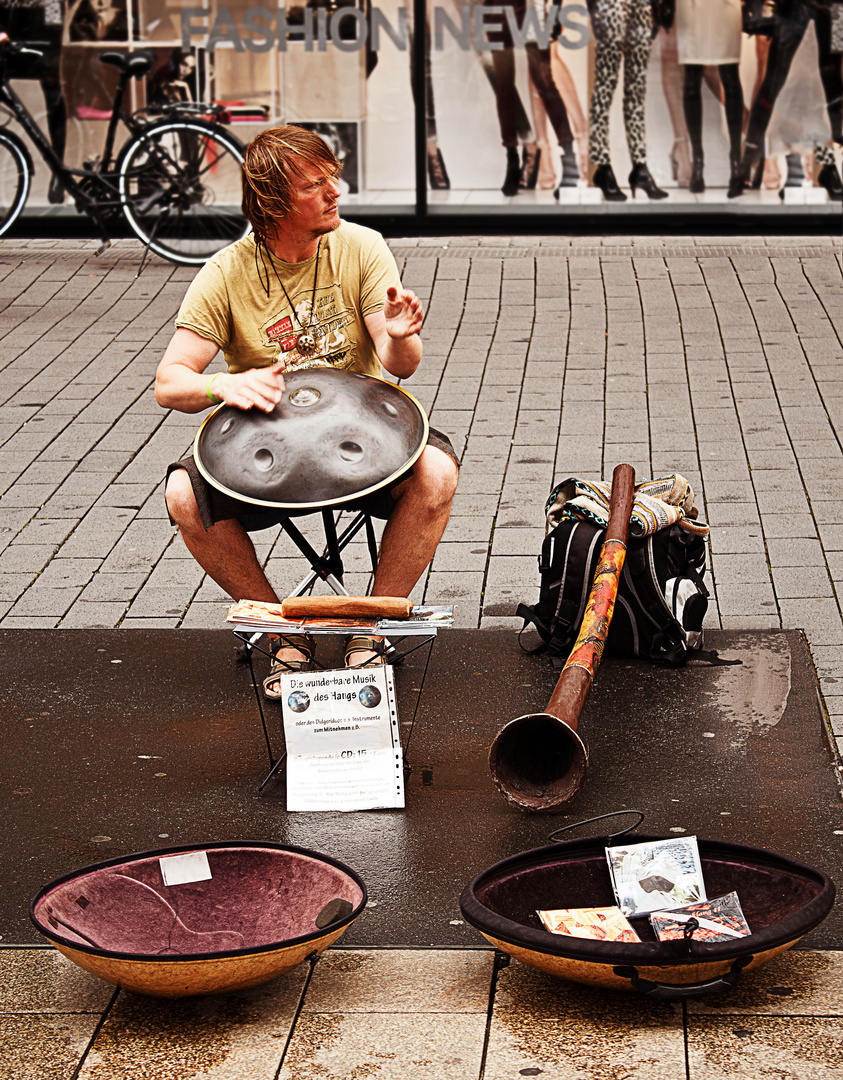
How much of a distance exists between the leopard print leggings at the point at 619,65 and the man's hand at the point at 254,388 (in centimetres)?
623

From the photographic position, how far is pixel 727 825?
301 centimetres

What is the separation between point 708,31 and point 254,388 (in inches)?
254

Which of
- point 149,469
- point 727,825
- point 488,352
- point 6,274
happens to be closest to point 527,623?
point 727,825

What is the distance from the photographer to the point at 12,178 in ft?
→ 28.8

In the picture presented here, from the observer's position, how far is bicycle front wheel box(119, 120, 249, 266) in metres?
8.22

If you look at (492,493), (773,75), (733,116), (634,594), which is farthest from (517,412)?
(773,75)

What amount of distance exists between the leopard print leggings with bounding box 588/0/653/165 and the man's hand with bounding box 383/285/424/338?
601 centimetres

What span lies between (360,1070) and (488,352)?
494cm

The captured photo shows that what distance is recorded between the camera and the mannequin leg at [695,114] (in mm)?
8914

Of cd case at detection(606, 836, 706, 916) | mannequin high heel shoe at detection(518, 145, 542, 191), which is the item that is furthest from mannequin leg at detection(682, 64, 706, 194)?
cd case at detection(606, 836, 706, 916)

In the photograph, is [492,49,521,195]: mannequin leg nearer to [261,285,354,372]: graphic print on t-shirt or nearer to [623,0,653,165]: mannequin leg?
[623,0,653,165]: mannequin leg

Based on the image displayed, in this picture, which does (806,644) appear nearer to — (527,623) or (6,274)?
(527,623)

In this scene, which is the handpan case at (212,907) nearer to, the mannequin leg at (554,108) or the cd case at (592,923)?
the cd case at (592,923)

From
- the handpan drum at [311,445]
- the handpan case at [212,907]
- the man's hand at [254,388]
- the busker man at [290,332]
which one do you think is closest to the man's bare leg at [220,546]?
the busker man at [290,332]
